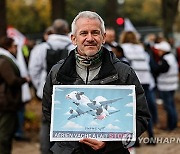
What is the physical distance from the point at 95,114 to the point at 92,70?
341 mm

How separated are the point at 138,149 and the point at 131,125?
5219 millimetres

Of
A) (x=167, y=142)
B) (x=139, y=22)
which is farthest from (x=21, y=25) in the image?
(x=167, y=142)

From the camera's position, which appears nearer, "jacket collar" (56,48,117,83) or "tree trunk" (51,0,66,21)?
"jacket collar" (56,48,117,83)

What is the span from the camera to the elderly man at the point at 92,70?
3.34m

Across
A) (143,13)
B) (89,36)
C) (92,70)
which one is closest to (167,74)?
(92,70)

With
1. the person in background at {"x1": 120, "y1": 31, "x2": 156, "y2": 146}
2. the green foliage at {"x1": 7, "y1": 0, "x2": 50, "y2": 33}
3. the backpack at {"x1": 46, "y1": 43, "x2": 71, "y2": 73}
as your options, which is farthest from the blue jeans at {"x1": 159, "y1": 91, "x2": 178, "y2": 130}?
the green foliage at {"x1": 7, "y1": 0, "x2": 50, "y2": 33}

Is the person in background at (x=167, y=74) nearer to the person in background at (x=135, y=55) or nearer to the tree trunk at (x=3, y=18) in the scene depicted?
the person in background at (x=135, y=55)

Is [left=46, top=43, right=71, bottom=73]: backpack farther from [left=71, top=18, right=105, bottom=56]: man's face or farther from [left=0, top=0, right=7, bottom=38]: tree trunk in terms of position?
[left=0, top=0, right=7, bottom=38]: tree trunk

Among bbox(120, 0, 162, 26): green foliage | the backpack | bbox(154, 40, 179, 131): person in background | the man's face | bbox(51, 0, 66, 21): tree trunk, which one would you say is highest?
the man's face

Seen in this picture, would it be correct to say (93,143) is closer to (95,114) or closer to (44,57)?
(95,114)

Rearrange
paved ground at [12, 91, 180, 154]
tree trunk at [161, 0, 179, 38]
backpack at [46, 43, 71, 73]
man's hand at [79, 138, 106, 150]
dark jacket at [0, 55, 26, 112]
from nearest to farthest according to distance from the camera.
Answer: man's hand at [79, 138, 106, 150] → backpack at [46, 43, 71, 73] → dark jacket at [0, 55, 26, 112] → paved ground at [12, 91, 180, 154] → tree trunk at [161, 0, 179, 38]

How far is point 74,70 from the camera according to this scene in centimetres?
346

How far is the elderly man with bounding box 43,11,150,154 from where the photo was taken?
3.34 meters

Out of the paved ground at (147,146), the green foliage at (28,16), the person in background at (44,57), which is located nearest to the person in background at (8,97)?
the person in background at (44,57)
